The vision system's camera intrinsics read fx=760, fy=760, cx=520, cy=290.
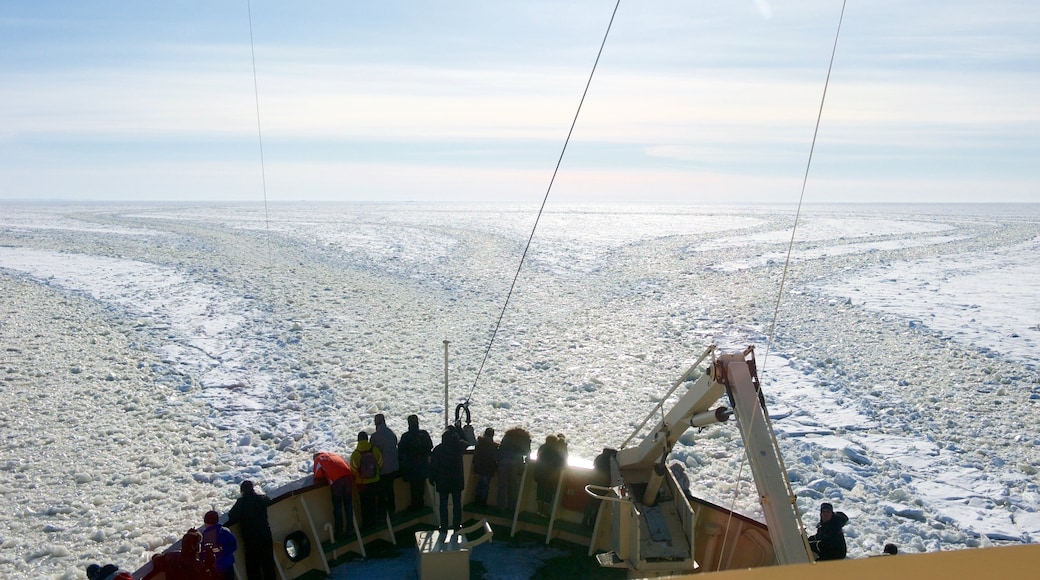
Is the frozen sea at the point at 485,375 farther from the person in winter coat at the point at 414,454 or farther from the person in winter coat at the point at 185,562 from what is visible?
the person in winter coat at the point at 185,562

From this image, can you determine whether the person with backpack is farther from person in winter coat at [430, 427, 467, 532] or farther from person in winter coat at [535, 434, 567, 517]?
person in winter coat at [535, 434, 567, 517]

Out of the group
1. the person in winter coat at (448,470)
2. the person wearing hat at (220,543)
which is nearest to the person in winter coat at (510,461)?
the person in winter coat at (448,470)

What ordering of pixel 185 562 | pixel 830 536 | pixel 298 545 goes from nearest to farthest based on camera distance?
1. pixel 185 562
2. pixel 830 536
3. pixel 298 545

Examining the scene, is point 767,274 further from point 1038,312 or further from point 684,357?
point 684,357

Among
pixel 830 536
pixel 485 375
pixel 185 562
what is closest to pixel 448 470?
pixel 185 562

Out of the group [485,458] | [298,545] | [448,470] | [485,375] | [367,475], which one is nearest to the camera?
[298,545]

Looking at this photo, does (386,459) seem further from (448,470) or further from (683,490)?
(683,490)

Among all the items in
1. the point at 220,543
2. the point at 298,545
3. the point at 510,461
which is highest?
the point at 220,543
